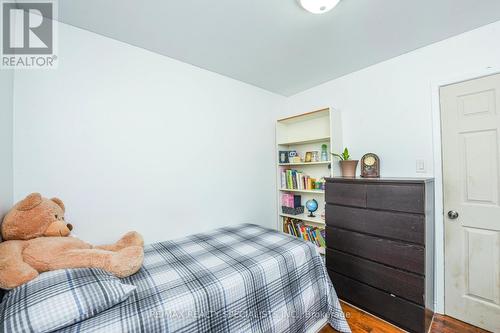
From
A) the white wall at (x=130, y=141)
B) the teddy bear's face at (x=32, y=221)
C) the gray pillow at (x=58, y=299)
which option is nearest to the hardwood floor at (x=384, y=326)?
the white wall at (x=130, y=141)

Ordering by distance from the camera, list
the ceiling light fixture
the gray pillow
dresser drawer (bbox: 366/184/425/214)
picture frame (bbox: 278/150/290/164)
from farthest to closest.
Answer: picture frame (bbox: 278/150/290/164) < dresser drawer (bbox: 366/184/425/214) < the ceiling light fixture < the gray pillow

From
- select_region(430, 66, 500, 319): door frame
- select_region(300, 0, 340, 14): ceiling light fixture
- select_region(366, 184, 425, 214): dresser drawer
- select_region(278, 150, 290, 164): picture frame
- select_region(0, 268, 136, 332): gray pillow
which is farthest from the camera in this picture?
select_region(278, 150, 290, 164): picture frame

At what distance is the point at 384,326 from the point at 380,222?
2.75 feet

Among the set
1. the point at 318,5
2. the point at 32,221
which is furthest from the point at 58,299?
the point at 318,5

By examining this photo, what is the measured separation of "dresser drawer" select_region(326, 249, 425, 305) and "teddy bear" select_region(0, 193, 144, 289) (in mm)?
1746

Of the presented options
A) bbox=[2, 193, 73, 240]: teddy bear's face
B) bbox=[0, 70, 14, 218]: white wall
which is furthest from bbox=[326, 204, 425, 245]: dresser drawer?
bbox=[0, 70, 14, 218]: white wall

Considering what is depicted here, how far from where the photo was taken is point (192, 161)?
2.09m

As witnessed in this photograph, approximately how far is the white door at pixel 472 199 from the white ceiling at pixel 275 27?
0.58m

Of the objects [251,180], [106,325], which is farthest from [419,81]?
[106,325]

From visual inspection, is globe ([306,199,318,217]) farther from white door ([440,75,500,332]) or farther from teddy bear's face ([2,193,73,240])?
teddy bear's face ([2,193,73,240])

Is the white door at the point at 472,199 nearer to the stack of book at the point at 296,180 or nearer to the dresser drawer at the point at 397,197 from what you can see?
the dresser drawer at the point at 397,197

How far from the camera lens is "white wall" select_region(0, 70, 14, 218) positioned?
42.7 inches

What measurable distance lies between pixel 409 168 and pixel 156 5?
250 cm

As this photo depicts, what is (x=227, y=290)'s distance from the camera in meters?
1.13
